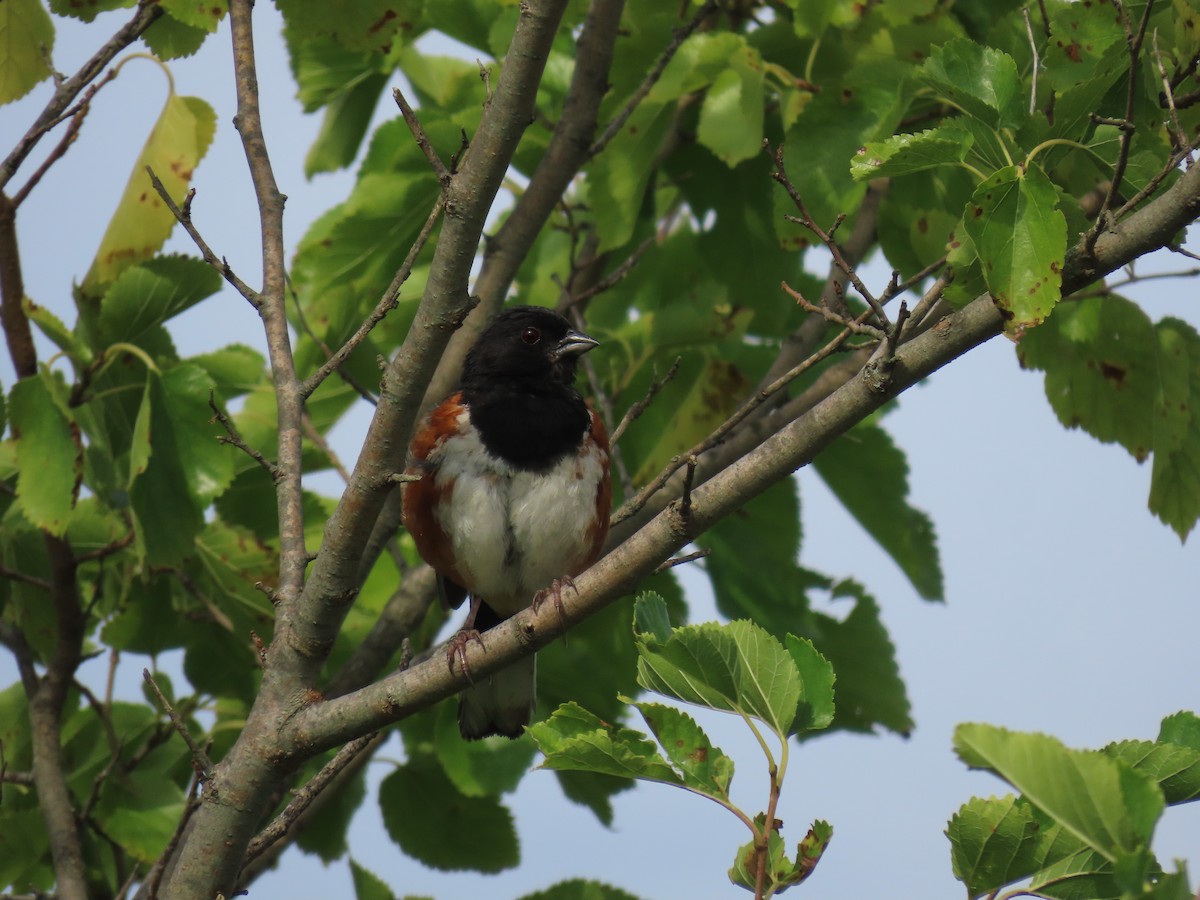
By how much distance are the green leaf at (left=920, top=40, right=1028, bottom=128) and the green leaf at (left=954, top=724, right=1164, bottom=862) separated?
131 centimetres

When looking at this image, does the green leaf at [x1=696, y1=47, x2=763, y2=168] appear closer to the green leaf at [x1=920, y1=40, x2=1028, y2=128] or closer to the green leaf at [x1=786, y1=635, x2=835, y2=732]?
the green leaf at [x1=920, y1=40, x2=1028, y2=128]

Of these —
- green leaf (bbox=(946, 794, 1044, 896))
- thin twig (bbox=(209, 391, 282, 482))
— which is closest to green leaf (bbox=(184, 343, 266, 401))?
thin twig (bbox=(209, 391, 282, 482))

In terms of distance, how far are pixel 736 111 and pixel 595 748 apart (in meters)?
2.44

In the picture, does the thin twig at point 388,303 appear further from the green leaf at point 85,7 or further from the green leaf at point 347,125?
the green leaf at point 347,125

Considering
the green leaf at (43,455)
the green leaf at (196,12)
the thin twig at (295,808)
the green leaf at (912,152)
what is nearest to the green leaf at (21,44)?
the green leaf at (196,12)

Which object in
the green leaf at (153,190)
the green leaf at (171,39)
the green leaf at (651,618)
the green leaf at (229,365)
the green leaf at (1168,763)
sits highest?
the green leaf at (171,39)

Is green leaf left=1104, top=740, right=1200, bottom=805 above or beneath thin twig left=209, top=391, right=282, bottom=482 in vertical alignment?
beneath

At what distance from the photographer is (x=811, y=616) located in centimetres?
448

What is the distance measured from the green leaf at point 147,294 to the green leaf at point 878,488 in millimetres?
2193

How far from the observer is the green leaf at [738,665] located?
83.0 inches

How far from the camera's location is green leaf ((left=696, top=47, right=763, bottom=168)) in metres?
3.89

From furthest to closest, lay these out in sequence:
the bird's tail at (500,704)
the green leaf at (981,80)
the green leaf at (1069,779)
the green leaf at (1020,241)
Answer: the bird's tail at (500,704) → the green leaf at (981,80) → the green leaf at (1020,241) → the green leaf at (1069,779)

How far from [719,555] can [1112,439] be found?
1312mm

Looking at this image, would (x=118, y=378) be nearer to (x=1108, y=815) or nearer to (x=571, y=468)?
(x=571, y=468)
